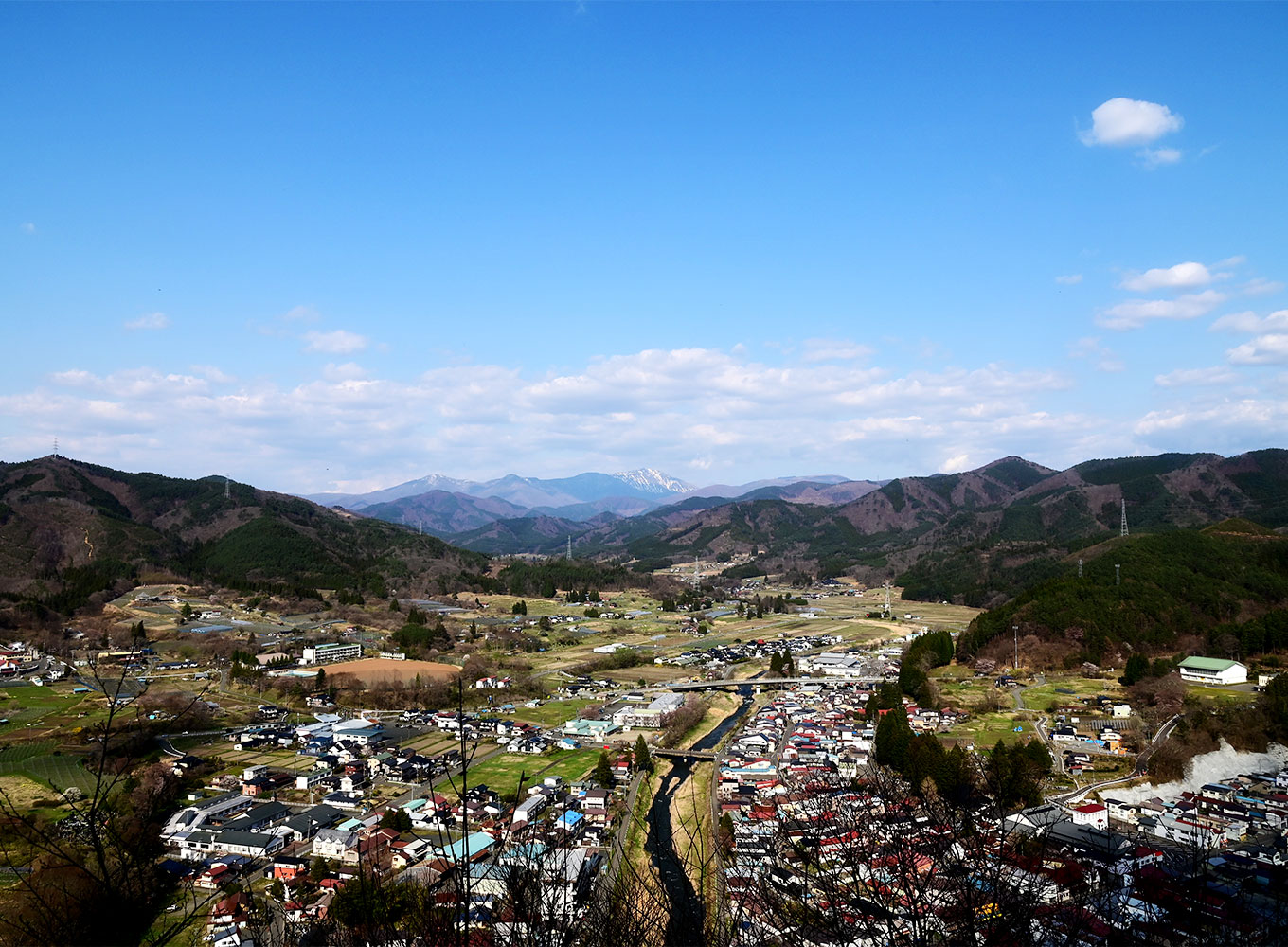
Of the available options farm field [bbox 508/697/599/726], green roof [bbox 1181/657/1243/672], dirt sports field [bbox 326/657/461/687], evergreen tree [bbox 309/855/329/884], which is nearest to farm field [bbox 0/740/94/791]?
evergreen tree [bbox 309/855/329/884]

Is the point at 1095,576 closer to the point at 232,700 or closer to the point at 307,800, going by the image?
the point at 307,800

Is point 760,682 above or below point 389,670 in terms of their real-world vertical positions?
below

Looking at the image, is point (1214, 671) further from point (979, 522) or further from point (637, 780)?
point (979, 522)

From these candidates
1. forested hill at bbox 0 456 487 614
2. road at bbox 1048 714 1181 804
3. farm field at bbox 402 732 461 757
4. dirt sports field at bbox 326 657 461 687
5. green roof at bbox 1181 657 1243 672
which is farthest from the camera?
forested hill at bbox 0 456 487 614

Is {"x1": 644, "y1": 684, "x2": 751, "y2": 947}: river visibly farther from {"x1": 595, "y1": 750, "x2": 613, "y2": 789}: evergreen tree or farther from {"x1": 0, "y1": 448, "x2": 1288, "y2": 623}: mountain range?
{"x1": 0, "y1": 448, "x2": 1288, "y2": 623}: mountain range

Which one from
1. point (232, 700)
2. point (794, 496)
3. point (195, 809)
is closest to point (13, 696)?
point (232, 700)

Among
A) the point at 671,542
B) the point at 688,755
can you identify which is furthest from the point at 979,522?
the point at 688,755

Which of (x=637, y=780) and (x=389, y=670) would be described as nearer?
(x=637, y=780)
